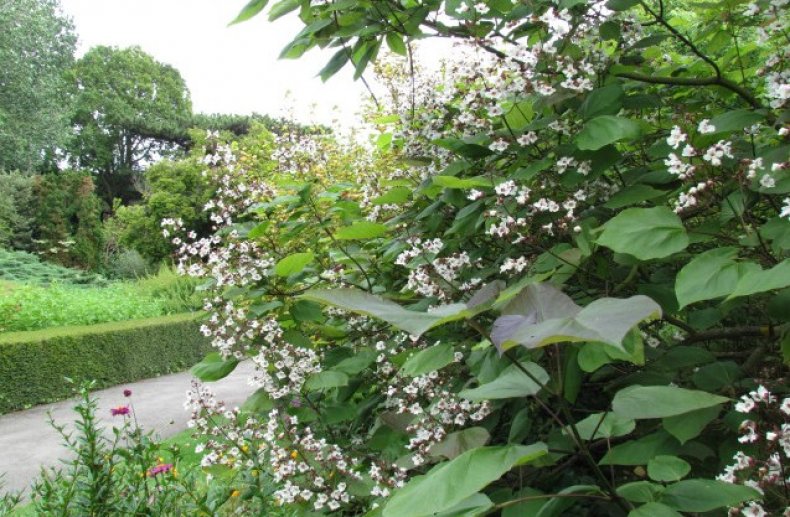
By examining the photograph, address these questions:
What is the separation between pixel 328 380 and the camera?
1.80 metres

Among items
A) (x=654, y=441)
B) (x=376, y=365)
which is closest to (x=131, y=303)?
(x=376, y=365)

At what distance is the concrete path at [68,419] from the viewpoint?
6.09m

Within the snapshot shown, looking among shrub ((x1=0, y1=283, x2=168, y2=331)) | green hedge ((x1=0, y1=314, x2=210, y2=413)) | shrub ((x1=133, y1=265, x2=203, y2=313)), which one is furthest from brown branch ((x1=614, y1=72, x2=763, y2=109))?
shrub ((x1=133, y1=265, x2=203, y2=313))

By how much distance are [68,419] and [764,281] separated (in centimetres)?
845

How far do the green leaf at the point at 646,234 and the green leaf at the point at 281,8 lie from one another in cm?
105

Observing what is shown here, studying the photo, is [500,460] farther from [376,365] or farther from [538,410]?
[376,365]

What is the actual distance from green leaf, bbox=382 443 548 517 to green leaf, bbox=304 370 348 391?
34.8 inches

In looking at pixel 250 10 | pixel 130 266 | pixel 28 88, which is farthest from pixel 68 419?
pixel 28 88

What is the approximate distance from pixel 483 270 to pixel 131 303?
14.0 metres

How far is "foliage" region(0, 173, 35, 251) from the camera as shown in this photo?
2203 centimetres

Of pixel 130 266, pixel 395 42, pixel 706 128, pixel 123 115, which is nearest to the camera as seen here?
pixel 706 128

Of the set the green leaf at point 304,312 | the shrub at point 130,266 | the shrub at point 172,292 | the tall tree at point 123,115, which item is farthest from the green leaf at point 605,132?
the tall tree at point 123,115

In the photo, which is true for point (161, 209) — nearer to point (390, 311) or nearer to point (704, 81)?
point (704, 81)

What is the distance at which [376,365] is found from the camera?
2129 mm
